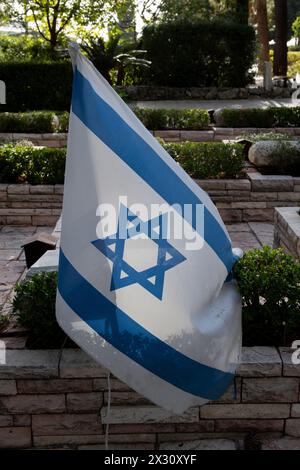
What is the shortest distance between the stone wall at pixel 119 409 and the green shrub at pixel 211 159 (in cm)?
483

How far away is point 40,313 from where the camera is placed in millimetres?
3525

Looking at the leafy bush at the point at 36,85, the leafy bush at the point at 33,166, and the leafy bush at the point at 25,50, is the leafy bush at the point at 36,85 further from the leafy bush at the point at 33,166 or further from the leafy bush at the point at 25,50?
the leafy bush at the point at 33,166

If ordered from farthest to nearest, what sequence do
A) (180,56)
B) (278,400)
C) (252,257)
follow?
(180,56), (252,257), (278,400)

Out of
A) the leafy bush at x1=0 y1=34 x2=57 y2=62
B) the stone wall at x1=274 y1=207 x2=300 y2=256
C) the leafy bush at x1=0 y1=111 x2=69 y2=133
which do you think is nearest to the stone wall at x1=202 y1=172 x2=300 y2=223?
the stone wall at x1=274 y1=207 x2=300 y2=256

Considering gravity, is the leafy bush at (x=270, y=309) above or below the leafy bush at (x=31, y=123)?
below

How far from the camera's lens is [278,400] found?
132 inches

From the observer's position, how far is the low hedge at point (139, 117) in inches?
420

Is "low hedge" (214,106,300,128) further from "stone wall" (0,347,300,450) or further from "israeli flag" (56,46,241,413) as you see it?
"israeli flag" (56,46,241,413)

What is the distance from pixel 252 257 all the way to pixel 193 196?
1.00 metres

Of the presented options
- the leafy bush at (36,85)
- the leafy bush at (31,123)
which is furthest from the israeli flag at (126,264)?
the leafy bush at (36,85)

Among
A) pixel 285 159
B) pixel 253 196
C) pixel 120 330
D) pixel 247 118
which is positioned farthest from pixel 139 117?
pixel 120 330

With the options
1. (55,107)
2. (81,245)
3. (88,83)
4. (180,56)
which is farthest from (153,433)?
(180,56)

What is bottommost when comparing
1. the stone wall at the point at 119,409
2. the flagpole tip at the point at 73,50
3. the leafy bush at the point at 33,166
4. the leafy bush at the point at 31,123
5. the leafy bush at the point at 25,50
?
the stone wall at the point at 119,409

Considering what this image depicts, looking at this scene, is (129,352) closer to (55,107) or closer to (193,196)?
(193,196)
